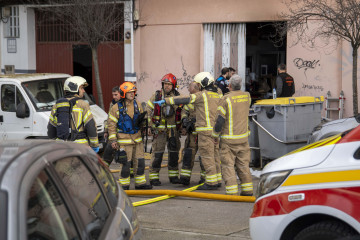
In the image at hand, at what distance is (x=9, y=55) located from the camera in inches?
739

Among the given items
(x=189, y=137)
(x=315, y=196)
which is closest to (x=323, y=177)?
(x=315, y=196)

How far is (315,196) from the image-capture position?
15.2 feet

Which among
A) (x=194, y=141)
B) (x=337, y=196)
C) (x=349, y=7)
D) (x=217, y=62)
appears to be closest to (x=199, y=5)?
(x=217, y=62)

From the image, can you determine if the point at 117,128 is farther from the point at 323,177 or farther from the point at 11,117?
the point at 323,177

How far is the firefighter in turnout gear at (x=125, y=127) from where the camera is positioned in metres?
9.33

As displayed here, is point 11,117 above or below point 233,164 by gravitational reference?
above

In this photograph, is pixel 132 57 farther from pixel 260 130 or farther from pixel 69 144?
pixel 69 144

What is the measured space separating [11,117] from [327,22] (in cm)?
698

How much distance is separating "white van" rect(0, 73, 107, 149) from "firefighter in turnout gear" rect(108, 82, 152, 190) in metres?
2.51

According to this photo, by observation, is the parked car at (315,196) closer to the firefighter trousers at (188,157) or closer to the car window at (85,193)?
the car window at (85,193)

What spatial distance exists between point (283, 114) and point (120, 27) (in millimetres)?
8207

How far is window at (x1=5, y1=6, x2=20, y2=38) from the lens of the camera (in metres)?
18.6

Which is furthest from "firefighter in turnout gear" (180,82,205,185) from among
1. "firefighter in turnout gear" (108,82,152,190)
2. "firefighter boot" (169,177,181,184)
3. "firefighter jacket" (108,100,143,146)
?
"firefighter jacket" (108,100,143,146)

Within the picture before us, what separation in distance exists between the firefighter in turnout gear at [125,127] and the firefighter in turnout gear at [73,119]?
2.71ft
